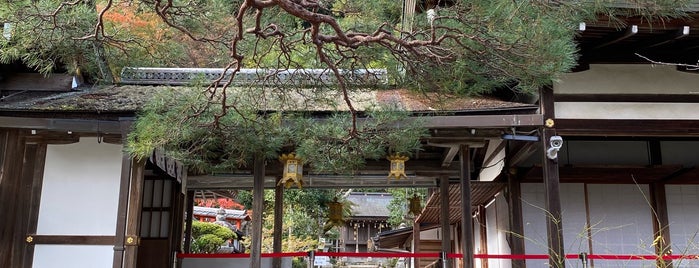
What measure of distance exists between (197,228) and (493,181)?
9056 mm

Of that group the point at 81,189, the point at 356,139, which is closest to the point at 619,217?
the point at 356,139

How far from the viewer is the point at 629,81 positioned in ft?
22.8

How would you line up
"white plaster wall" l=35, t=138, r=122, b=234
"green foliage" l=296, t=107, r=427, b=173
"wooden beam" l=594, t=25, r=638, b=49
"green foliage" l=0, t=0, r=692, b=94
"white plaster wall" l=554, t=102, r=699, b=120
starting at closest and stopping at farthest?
"green foliage" l=0, t=0, r=692, b=94 → "green foliage" l=296, t=107, r=427, b=173 → "wooden beam" l=594, t=25, r=638, b=49 → "white plaster wall" l=35, t=138, r=122, b=234 → "white plaster wall" l=554, t=102, r=699, b=120

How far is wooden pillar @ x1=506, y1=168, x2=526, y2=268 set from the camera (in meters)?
8.62

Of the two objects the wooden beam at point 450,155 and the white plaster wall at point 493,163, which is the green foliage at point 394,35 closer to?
the wooden beam at point 450,155

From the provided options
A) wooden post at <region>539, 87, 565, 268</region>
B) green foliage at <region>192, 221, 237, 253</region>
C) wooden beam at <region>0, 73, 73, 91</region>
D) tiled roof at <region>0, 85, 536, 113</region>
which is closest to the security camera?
wooden post at <region>539, 87, 565, 268</region>

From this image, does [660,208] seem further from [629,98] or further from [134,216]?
[134,216]

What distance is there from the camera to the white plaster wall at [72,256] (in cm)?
649

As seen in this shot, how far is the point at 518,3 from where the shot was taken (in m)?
4.43

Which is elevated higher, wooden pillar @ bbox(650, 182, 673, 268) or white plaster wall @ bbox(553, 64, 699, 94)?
white plaster wall @ bbox(553, 64, 699, 94)

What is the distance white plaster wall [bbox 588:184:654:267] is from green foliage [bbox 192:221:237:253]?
31.6 feet

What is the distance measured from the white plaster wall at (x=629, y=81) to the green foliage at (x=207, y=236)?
10592mm

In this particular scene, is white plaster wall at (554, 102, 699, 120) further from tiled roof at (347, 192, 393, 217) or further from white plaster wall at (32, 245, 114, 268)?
tiled roof at (347, 192, 393, 217)

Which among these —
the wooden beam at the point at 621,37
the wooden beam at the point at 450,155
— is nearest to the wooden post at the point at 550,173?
the wooden beam at the point at 621,37
